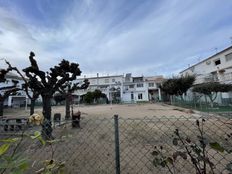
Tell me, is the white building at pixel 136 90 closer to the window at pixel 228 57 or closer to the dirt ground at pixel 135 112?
the window at pixel 228 57

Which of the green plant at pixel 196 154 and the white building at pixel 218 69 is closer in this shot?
the green plant at pixel 196 154

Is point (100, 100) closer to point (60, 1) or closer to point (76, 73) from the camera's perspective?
point (76, 73)

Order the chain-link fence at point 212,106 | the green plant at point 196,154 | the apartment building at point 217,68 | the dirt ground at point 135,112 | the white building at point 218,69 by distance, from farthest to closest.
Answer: the apartment building at point 217,68
the white building at point 218,69
the chain-link fence at point 212,106
the dirt ground at point 135,112
the green plant at point 196,154

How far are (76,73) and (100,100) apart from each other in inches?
1507

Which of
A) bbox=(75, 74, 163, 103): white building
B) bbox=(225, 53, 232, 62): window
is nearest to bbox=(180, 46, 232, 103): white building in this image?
bbox=(225, 53, 232, 62): window

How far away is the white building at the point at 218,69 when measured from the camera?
1033 inches

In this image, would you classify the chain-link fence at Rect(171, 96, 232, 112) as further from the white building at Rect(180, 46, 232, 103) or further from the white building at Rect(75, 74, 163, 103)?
the white building at Rect(75, 74, 163, 103)

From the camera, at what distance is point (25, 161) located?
1198mm

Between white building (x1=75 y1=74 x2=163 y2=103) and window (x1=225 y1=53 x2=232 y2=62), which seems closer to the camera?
window (x1=225 y1=53 x2=232 y2=62)

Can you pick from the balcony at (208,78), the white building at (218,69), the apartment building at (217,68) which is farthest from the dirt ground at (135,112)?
the balcony at (208,78)

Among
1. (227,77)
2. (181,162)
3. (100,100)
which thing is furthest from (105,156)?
(100,100)

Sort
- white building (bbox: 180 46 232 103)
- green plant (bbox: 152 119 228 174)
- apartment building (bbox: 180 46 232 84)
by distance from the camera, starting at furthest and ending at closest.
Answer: apartment building (bbox: 180 46 232 84) < white building (bbox: 180 46 232 103) < green plant (bbox: 152 119 228 174)

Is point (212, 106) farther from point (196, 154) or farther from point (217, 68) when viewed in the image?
point (196, 154)

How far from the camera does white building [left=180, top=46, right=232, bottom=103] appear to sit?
2625 centimetres
